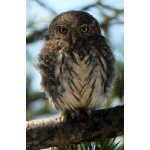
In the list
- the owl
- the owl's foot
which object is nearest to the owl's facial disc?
the owl

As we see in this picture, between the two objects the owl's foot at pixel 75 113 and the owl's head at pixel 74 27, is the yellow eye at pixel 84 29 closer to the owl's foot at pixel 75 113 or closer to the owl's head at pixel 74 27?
the owl's head at pixel 74 27

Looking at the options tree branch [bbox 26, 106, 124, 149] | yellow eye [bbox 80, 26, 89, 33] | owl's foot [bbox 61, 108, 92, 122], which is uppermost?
yellow eye [bbox 80, 26, 89, 33]

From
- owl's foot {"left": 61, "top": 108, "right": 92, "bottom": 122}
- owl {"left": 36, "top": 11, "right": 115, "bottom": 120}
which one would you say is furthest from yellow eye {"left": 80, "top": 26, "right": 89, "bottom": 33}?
owl's foot {"left": 61, "top": 108, "right": 92, "bottom": 122}

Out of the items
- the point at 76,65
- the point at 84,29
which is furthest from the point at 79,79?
the point at 84,29

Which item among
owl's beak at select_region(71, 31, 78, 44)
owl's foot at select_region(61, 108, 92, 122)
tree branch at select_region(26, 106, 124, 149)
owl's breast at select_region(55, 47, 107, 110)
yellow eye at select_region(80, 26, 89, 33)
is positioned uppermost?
yellow eye at select_region(80, 26, 89, 33)

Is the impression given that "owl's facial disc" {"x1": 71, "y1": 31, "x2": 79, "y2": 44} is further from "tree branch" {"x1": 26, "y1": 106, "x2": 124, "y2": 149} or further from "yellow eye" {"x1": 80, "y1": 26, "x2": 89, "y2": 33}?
"tree branch" {"x1": 26, "y1": 106, "x2": 124, "y2": 149}

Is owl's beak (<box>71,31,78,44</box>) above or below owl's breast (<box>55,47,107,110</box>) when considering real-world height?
above

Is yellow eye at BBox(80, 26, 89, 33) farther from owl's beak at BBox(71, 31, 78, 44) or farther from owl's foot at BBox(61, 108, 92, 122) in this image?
owl's foot at BBox(61, 108, 92, 122)
